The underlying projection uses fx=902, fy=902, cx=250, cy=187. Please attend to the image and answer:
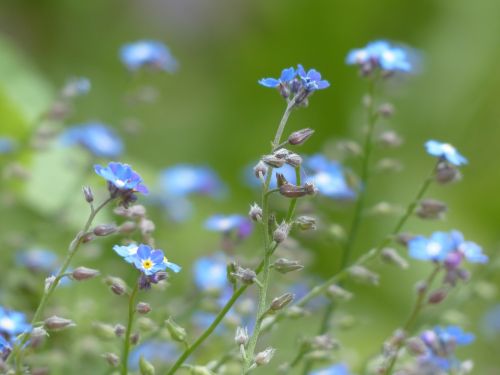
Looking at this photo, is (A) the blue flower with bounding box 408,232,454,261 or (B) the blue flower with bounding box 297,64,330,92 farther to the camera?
(A) the blue flower with bounding box 408,232,454,261

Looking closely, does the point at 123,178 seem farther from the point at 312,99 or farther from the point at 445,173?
the point at 312,99

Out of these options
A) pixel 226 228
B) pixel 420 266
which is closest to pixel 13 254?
pixel 226 228

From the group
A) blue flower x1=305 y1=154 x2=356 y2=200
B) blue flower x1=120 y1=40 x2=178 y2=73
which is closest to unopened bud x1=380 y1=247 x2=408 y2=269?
blue flower x1=305 y1=154 x2=356 y2=200

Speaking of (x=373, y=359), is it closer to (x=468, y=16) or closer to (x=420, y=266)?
(x=420, y=266)

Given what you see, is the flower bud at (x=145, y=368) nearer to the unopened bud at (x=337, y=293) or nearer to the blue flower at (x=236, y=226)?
the unopened bud at (x=337, y=293)

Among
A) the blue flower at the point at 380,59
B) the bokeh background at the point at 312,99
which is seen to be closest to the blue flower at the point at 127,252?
the blue flower at the point at 380,59

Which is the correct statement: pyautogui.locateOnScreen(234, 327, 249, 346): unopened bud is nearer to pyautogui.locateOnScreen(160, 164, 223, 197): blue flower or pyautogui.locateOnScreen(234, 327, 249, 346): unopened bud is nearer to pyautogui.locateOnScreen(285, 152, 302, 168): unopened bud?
pyautogui.locateOnScreen(285, 152, 302, 168): unopened bud
